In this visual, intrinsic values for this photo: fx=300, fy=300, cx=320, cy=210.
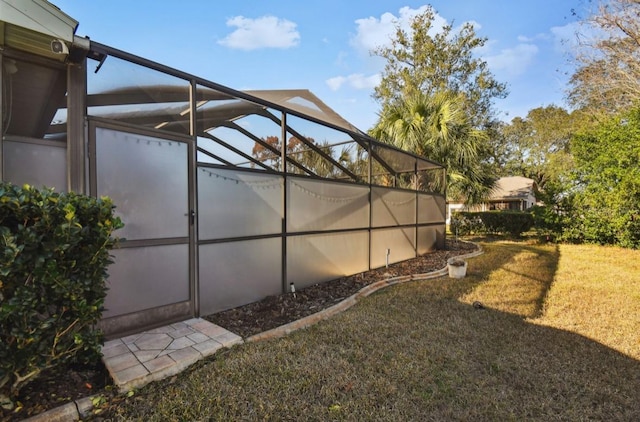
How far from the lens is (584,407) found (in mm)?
2137

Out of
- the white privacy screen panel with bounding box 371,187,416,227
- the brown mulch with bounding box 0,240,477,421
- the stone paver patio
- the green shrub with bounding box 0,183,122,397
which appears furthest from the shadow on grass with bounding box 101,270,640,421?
the white privacy screen panel with bounding box 371,187,416,227

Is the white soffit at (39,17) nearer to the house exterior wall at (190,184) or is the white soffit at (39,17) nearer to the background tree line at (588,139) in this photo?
the house exterior wall at (190,184)

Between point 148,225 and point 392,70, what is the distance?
17744mm

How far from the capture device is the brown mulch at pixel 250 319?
6.45 feet

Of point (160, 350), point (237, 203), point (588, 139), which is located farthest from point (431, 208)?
point (160, 350)

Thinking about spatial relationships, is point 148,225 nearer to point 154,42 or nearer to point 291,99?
point 291,99

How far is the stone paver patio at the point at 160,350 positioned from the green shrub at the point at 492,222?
11743 mm

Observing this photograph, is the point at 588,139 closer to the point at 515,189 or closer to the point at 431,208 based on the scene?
the point at 431,208

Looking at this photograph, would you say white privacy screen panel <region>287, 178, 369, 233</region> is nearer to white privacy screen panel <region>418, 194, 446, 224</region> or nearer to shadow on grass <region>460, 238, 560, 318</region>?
shadow on grass <region>460, 238, 560, 318</region>

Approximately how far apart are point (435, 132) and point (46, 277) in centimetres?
915

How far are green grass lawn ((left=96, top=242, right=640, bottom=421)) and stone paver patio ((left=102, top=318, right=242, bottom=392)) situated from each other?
4.1 inches

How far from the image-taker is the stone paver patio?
2.25m

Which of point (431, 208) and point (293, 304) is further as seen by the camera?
point (431, 208)

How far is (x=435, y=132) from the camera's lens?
29.2ft
